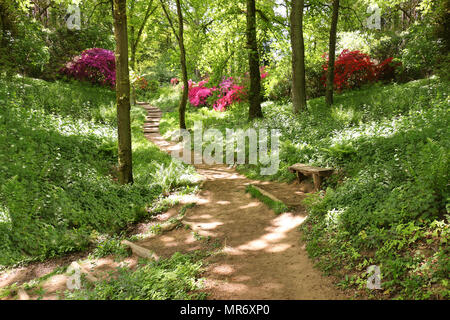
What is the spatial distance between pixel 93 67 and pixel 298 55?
1047 centimetres

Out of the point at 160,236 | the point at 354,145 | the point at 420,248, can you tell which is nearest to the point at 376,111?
the point at 354,145

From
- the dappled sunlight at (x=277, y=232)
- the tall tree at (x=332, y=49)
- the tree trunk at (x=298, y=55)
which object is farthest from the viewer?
the tall tree at (x=332, y=49)

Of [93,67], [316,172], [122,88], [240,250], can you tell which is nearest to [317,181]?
[316,172]

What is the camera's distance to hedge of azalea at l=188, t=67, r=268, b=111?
16031 mm

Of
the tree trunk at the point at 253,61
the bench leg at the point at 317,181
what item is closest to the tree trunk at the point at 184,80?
the tree trunk at the point at 253,61

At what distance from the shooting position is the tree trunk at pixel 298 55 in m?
10.5

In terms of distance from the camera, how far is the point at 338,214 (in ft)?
15.5

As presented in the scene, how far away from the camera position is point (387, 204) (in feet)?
13.8

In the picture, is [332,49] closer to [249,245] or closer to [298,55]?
[298,55]

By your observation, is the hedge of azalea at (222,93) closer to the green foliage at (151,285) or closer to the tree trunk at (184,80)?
the tree trunk at (184,80)

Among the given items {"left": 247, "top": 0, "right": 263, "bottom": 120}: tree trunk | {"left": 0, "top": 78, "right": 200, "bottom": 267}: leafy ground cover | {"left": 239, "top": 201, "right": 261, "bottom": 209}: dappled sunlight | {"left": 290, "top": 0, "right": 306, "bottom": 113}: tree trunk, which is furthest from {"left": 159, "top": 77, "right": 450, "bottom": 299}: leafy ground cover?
{"left": 247, "top": 0, "right": 263, "bottom": 120}: tree trunk

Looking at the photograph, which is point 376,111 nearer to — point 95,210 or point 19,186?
point 95,210

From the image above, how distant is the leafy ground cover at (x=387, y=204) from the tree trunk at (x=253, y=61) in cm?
458
